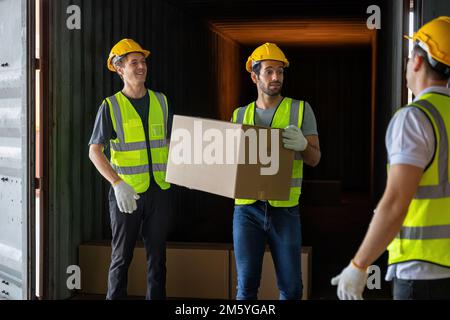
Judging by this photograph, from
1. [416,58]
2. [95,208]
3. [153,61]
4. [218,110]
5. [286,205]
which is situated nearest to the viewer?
[416,58]

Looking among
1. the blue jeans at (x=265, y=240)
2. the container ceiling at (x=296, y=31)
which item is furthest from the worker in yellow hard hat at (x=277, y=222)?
the container ceiling at (x=296, y=31)

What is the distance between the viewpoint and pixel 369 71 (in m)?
15.4

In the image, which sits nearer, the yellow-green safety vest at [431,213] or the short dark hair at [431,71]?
the yellow-green safety vest at [431,213]

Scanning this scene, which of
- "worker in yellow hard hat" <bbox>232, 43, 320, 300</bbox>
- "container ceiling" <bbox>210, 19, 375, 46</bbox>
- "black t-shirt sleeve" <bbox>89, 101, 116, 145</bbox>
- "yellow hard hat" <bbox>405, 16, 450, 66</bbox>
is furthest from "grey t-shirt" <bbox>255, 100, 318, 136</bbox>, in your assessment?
"container ceiling" <bbox>210, 19, 375, 46</bbox>

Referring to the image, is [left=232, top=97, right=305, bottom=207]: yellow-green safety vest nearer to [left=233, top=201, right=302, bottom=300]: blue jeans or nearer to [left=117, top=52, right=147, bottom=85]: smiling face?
[left=233, top=201, right=302, bottom=300]: blue jeans

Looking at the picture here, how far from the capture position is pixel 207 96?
10602mm

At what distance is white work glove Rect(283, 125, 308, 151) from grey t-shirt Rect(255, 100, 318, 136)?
0.78 ft

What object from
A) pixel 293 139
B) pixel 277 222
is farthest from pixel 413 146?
pixel 277 222

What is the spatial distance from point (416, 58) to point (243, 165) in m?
1.31

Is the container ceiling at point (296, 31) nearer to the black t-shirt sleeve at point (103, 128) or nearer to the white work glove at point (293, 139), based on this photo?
the black t-shirt sleeve at point (103, 128)

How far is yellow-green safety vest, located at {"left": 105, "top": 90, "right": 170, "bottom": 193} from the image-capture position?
4.53m

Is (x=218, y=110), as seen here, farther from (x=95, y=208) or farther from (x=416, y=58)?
(x=416, y=58)

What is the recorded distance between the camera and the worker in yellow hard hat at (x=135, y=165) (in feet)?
14.8

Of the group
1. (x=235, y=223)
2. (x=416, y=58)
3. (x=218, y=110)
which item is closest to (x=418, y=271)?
(x=416, y=58)
